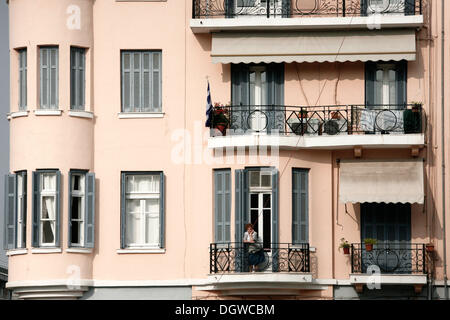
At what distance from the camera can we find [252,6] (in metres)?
55.4

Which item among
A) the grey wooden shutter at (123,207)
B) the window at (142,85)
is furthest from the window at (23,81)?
the grey wooden shutter at (123,207)

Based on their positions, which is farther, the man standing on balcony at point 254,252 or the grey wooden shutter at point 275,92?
the grey wooden shutter at point 275,92

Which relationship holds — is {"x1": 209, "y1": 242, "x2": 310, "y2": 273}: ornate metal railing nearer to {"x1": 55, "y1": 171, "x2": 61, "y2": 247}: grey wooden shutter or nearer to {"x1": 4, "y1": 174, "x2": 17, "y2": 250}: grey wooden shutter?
{"x1": 55, "y1": 171, "x2": 61, "y2": 247}: grey wooden shutter

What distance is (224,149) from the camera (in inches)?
2158

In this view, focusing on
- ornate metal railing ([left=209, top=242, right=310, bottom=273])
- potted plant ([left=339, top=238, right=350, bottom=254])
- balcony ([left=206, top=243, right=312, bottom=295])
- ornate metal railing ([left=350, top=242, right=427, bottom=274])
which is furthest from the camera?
potted plant ([left=339, top=238, right=350, bottom=254])

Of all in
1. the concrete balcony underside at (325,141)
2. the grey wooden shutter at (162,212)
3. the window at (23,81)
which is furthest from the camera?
the window at (23,81)

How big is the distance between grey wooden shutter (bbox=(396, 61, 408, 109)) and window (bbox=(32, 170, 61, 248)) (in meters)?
9.95

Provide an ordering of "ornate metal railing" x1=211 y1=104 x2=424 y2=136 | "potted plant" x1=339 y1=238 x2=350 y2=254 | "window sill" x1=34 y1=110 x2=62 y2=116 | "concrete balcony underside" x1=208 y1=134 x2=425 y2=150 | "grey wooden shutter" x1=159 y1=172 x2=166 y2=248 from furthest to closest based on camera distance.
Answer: "window sill" x1=34 y1=110 x2=62 y2=116 < "grey wooden shutter" x1=159 y1=172 x2=166 y2=248 < "ornate metal railing" x1=211 y1=104 x2=424 y2=136 < "potted plant" x1=339 y1=238 x2=350 y2=254 < "concrete balcony underside" x1=208 y1=134 x2=425 y2=150

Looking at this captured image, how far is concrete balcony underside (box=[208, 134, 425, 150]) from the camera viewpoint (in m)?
54.2

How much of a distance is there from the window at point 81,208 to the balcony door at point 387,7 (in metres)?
9.14

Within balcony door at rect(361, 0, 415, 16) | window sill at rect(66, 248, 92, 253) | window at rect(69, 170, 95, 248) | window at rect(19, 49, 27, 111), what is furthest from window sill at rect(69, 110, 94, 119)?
balcony door at rect(361, 0, 415, 16)

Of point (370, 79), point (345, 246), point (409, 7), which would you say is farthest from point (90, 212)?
point (409, 7)

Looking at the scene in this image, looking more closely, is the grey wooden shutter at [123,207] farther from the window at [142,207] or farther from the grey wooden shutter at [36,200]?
the grey wooden shutter at [36,200]

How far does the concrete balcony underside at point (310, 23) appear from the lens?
5459cm
